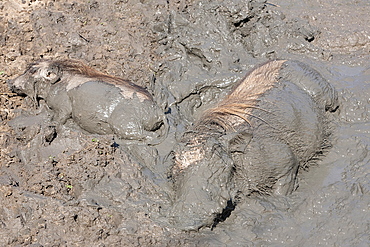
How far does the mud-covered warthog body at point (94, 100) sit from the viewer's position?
6.53 meters

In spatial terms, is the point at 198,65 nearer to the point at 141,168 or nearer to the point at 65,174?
the point at 141,168

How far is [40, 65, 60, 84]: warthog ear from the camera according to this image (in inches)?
276

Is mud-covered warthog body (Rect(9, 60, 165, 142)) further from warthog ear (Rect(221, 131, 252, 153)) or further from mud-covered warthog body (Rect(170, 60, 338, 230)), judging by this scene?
warthog ear (Rect(221, 131, 252, 153))

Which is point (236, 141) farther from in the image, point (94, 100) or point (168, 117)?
point (94, 100)

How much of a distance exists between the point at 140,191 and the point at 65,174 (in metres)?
0.93

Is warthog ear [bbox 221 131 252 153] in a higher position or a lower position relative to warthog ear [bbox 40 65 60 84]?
higher

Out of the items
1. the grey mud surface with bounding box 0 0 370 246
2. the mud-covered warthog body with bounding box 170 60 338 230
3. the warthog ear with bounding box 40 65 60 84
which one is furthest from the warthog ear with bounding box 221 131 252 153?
the warthog ear with bounding box 40 65 60 84

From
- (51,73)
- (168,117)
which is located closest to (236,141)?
(168,117)

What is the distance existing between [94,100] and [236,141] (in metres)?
2.25

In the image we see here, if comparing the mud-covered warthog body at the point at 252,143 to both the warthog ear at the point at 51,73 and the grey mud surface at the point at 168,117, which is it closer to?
the grey mud surface at the point at 168,117

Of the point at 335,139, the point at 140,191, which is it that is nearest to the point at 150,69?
the point at 140,191

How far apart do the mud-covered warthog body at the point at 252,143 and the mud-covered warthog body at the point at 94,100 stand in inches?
39.9

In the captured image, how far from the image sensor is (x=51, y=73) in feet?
23.2

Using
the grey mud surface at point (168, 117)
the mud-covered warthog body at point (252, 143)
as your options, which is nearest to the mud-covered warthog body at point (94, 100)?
the grey mud surface at point (168, 117)
